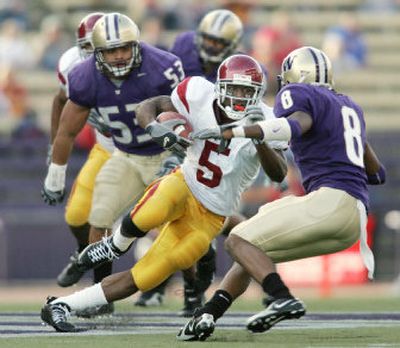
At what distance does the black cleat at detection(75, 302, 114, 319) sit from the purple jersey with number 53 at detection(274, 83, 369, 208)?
1.38 metres

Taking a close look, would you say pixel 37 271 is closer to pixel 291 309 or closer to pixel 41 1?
pixel 41 1

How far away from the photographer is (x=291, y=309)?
6.08 m

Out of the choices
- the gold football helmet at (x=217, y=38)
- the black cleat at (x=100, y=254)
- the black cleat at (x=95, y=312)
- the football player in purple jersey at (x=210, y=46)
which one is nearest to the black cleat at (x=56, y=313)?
the black cleat at (x=95, y=312)

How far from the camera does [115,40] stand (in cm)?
778

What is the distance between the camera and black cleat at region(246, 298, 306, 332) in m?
6.09

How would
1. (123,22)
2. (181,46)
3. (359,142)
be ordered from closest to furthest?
(359,142)
(123,22)
(181,46)

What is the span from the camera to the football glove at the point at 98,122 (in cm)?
845

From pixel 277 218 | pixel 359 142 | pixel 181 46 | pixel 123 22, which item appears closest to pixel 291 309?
pixel 277 218

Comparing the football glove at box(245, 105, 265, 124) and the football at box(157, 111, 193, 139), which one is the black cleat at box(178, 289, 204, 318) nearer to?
the football at box(157, 111, 193, 139)

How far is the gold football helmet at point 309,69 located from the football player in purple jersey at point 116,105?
1.48 m

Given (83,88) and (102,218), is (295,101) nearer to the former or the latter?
(83,88)

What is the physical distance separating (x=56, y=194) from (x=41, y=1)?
775 centimetres

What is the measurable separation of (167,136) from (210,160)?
34 centimetres

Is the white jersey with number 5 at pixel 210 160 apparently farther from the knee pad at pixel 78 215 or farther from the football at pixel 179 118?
the knee pad at pixel 78 215
